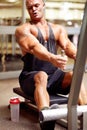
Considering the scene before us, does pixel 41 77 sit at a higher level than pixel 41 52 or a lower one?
lower

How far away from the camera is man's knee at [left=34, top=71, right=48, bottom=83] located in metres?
2.64

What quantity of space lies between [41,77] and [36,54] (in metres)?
0.23

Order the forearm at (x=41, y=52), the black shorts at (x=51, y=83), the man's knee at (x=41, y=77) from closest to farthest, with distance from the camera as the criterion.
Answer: the forearm at (x=41, y=52)
the man's knee at (x=41, y=77)
the black shorts at (x=51, y=83)

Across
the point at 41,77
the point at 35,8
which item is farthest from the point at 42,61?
the point at 35,8

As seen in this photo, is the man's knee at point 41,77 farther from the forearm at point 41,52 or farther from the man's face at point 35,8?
the man's face at point 35,8

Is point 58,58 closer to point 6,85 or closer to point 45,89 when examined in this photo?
point 45,89

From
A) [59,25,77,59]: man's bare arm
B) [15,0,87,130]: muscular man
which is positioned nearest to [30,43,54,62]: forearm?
[15,0,87,130]: muscular man

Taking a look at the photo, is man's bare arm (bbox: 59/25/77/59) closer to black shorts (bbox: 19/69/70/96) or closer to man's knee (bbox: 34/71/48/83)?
black shorts (bbox: 19/69/70/96)

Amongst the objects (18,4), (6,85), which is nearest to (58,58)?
(6,85)

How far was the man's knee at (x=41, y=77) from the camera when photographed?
2.64m

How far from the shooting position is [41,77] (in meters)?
2.65

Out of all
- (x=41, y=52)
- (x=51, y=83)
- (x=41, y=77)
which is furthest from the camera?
(x=51, y=83)

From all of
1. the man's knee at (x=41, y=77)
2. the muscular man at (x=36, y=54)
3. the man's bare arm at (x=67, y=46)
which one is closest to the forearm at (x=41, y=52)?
the muscular man at (x=36, y=54)

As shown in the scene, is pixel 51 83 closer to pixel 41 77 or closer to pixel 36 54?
pixel 41 77
